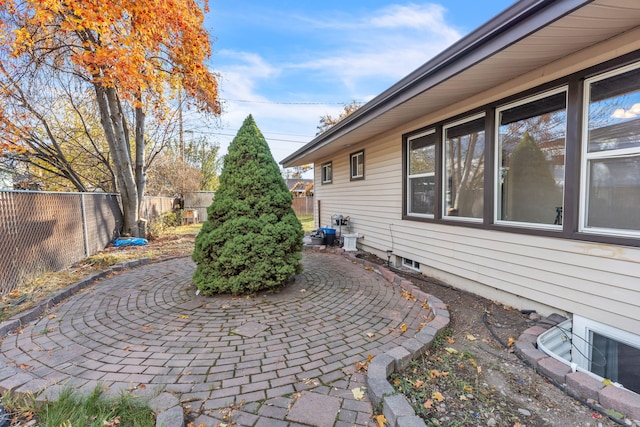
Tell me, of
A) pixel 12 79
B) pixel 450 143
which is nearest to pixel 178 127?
pixel 12 79

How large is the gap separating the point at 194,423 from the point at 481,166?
4.14 m

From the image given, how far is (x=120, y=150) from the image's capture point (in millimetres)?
7766

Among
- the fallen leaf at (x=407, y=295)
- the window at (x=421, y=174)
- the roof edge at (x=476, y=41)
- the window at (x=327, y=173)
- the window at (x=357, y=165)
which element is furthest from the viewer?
the window at (x=327, y=173)

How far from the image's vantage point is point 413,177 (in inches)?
203

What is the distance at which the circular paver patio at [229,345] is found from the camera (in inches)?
73.4

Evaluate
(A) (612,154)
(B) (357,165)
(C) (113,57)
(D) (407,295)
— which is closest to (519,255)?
(A) (612,154)

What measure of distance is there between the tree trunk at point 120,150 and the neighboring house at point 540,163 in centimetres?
696

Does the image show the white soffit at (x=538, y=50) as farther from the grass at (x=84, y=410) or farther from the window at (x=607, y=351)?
the grass at (x=84, y=410)

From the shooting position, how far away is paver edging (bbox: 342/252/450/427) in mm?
1637

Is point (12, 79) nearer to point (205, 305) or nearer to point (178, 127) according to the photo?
point (178, 127)

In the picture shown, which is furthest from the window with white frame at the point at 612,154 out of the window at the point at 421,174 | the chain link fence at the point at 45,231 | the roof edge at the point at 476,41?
the chain link fence at the point at 45,231

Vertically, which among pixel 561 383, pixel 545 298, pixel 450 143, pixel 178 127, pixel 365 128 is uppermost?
pixel 178 127

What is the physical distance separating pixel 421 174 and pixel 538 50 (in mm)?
2538

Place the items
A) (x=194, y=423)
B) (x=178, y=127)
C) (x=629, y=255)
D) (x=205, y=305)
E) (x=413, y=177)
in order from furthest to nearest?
(x=178, y=127)
(x=413, y=177)
(x=205, y=305)
(x=629, y=255)
(x=194, y=423)
